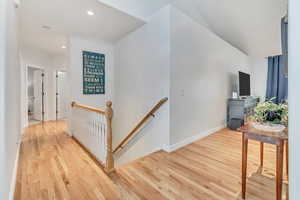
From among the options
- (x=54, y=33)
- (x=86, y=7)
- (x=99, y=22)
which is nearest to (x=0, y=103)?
(x=86, y=7)

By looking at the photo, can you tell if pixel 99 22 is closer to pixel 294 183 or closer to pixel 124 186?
pixel 124 186

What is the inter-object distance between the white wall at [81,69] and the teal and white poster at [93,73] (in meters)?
0.10

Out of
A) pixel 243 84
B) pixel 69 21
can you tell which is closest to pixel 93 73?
pixel 69 21

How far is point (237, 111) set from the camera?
4.07 meters

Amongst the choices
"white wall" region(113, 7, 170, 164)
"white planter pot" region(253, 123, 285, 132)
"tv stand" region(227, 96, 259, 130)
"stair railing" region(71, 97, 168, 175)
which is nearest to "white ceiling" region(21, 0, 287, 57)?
"white wall" region(113, 7, 170, 164)

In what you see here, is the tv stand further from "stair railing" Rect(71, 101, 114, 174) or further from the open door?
the open door

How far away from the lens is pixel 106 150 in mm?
2139

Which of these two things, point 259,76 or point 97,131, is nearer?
point 97,131

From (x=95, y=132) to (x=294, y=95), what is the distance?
2.61 m

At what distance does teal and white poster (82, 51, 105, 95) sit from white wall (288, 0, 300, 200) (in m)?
3.99

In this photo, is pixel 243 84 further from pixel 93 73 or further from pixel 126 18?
pixel 93 73

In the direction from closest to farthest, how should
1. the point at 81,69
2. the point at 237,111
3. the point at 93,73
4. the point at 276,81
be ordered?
the point at 81,69, the point at 93,73, the point at 237,111, the point at 276,81

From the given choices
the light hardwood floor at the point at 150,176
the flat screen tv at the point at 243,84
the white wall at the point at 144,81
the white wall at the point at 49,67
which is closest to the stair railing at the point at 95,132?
the light hardwood floor at the point at 150,176

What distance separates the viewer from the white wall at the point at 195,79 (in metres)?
2.63
